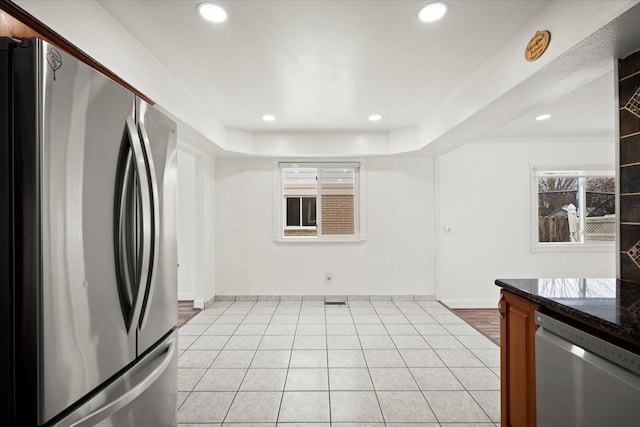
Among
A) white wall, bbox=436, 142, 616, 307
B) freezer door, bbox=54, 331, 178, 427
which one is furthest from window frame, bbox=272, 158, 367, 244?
freezer door, bbox=54, 331, 178, 427

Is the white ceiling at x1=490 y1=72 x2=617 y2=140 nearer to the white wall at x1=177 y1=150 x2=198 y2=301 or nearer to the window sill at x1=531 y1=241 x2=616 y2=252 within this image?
the window sill at x1=531 y1=241 x2=616 y2=252

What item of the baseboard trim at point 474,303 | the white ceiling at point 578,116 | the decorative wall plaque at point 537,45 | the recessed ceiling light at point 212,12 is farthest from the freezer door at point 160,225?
the baseboard trim at point 474,303

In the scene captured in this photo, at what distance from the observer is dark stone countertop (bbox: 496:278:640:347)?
1056 millimetres

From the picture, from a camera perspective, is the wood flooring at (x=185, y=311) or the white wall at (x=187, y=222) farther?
the white wall at (x=187, y=222)

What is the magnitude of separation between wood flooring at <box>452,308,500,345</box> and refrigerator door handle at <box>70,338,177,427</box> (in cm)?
326

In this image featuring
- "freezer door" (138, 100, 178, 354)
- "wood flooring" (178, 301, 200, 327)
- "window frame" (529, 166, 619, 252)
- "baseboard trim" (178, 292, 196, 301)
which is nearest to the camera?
"freezer door" (138, 100, 178, 354)

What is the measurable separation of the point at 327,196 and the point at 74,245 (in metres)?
4.26

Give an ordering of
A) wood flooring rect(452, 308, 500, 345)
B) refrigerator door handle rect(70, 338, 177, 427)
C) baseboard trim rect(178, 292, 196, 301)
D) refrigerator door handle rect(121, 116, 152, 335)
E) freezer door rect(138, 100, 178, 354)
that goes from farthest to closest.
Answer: baseboard trim rect(178, 292, 196, 301), wood flooring rect(452, 308, 500, 345), freezer door rect(138, 100, 178, 354), refrigerator door handle rect(121, 116, 152, 335), refrigerator door handle rect(70, 338, 177, 427)

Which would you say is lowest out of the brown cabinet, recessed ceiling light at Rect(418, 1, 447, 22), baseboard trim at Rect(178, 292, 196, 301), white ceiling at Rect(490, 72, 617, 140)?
baseboard trim at Rect(178, 292, 196, 301)

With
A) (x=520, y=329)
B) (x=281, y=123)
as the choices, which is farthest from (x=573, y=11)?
(x=281, y=123)

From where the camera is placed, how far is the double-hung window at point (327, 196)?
4.99 metres

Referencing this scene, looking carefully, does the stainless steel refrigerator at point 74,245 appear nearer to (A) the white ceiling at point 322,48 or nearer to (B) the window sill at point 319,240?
(A) the white ceiling at point 322,48

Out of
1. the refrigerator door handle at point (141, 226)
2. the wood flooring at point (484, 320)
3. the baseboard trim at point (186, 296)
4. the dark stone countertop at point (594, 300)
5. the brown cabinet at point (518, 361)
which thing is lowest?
the wood flooring at point (484, 320)

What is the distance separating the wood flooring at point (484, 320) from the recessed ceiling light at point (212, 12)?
3850 mm
